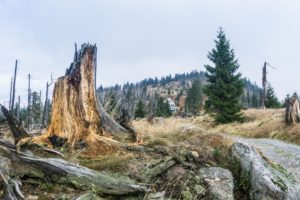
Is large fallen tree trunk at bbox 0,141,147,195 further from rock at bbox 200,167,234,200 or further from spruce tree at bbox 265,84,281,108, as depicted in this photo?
spruce tree at bbox 265,84,281,108

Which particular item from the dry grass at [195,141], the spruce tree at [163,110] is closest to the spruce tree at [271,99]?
the spruce tree at [163,110]

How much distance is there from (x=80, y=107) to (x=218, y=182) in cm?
304

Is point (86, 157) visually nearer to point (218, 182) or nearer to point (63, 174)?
point (63, 174)

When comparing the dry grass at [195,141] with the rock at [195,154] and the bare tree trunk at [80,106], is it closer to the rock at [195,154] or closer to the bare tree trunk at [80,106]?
the rock at [195,154]

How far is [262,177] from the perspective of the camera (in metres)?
6.83

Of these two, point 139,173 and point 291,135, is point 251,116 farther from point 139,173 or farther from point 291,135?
point 139,173

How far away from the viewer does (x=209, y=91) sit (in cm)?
3194

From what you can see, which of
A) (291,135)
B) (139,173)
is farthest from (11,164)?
(291,135)

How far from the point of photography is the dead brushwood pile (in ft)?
16.6

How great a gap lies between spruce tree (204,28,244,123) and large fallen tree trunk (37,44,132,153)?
23.7m

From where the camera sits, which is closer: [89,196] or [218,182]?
[89,196]

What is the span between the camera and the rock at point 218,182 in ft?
20.2

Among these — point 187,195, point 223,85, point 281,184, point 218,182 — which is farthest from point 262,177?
point 223,85

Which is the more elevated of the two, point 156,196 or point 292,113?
point 292,113
